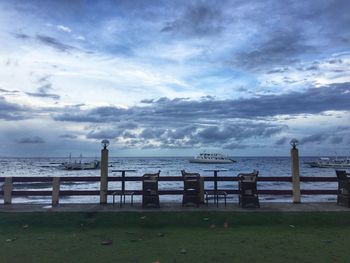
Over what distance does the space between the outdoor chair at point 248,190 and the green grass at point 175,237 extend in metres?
0.98

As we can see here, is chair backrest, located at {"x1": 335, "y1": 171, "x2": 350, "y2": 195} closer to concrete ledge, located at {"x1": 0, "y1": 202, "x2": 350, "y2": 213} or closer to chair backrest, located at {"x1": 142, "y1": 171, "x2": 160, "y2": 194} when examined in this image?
concrete ledge, located at {"x1": 0, "y1": 202, "x2": 350, "y2": 213}

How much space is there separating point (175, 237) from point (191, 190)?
10.6ft

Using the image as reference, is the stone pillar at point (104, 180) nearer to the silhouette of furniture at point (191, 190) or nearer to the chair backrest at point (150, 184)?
the chair backrest at point (150, 184)

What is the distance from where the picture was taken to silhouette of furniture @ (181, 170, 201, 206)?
11.4 metres

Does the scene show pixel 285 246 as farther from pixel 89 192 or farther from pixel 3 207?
pixel 3 207

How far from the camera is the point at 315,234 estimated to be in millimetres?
8555

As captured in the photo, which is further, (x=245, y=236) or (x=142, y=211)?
(x=142, y=211)

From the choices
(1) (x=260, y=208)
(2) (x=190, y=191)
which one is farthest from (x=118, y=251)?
(1) (x=260, y=208)

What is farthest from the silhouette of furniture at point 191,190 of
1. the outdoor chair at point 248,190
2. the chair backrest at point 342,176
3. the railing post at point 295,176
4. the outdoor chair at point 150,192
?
the chair backrest at point 342,176

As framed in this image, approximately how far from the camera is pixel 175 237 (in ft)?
27.2

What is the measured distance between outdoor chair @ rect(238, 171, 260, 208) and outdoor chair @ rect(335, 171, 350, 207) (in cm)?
277

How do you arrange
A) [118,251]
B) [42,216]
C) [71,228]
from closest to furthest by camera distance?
[118,251]
[71,228]
[42,216]

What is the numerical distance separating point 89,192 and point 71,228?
2.73m

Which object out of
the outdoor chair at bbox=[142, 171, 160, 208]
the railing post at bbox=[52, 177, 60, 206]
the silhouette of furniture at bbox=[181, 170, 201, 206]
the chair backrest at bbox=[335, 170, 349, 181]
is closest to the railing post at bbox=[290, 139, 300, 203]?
the chair backrest at bbox=[335, 170, 349, 181]
